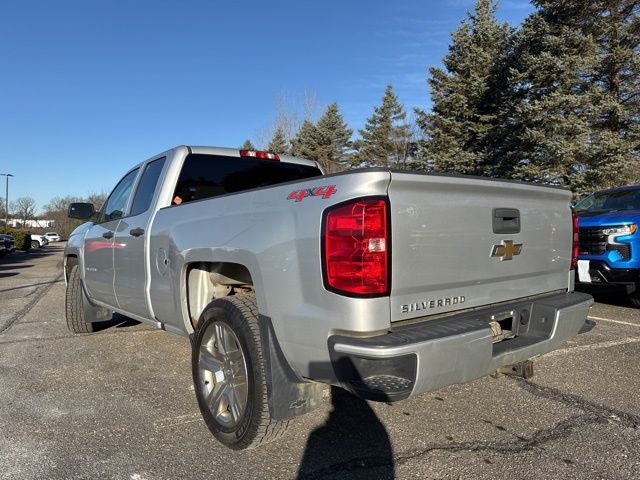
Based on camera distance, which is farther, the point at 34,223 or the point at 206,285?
the point at 34,223

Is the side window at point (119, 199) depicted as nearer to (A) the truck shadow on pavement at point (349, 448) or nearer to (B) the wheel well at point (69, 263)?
(B) the wheel well at point (69, 263)

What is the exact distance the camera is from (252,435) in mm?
2693

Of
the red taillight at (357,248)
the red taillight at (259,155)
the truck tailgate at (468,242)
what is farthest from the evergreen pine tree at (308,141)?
the red taillight at (357,248)

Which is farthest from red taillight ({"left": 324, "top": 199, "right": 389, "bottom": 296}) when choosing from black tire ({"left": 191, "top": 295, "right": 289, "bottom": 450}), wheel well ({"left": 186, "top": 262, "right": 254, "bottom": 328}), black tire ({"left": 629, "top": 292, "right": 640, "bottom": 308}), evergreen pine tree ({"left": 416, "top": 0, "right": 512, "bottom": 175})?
evergreen pine tree ({"left": 416, "top": 0, "right": 512, "bottom": 175})

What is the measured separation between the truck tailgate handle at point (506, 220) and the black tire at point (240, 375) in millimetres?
1462

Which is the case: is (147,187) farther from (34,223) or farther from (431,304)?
(34,223)

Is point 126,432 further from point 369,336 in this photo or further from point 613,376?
point 613,376

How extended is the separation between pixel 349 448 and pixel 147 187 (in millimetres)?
2764

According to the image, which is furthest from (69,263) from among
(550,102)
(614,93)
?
(614,93)

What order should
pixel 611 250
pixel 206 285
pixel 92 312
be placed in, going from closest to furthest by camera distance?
pixel 206 285 → pixel 92 312 → pixel 611 250

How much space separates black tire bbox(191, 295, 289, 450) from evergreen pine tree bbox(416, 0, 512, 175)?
2160 centimetres

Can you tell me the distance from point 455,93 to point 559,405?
22.6 m

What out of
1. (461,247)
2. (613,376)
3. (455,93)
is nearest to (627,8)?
(455,93)

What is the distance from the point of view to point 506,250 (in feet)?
9.45
